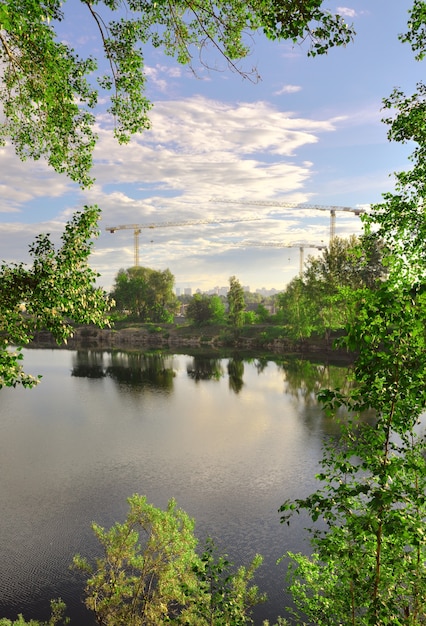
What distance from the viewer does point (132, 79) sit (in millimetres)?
10945

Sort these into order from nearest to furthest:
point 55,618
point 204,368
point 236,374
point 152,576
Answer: point 152,576
point 55,618
point 236,374
point 204,368

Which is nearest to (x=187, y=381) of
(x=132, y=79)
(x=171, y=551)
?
(x=171, y=551)

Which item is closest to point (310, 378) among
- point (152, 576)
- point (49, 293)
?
point (152, 576)

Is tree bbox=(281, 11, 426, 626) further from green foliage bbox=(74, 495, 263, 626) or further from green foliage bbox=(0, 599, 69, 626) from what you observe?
green foliage bbox=(0, 599, 69, 626)

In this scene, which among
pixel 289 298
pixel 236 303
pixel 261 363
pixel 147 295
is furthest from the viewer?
pixel 147 295

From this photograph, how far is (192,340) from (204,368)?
39123mm

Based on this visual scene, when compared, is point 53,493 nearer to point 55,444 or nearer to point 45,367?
point 55,444

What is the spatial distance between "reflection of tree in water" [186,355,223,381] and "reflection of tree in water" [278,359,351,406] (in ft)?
29.0

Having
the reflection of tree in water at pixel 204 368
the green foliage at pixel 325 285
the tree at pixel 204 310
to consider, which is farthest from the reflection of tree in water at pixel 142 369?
the tree at pixel 204 310

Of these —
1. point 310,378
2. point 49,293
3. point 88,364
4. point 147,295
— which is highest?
point 147,295

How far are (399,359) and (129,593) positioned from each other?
1055 centimetres

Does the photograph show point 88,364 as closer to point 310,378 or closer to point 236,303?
point 310,378

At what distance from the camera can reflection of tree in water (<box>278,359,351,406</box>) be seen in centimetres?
4491

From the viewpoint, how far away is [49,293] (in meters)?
9.08
